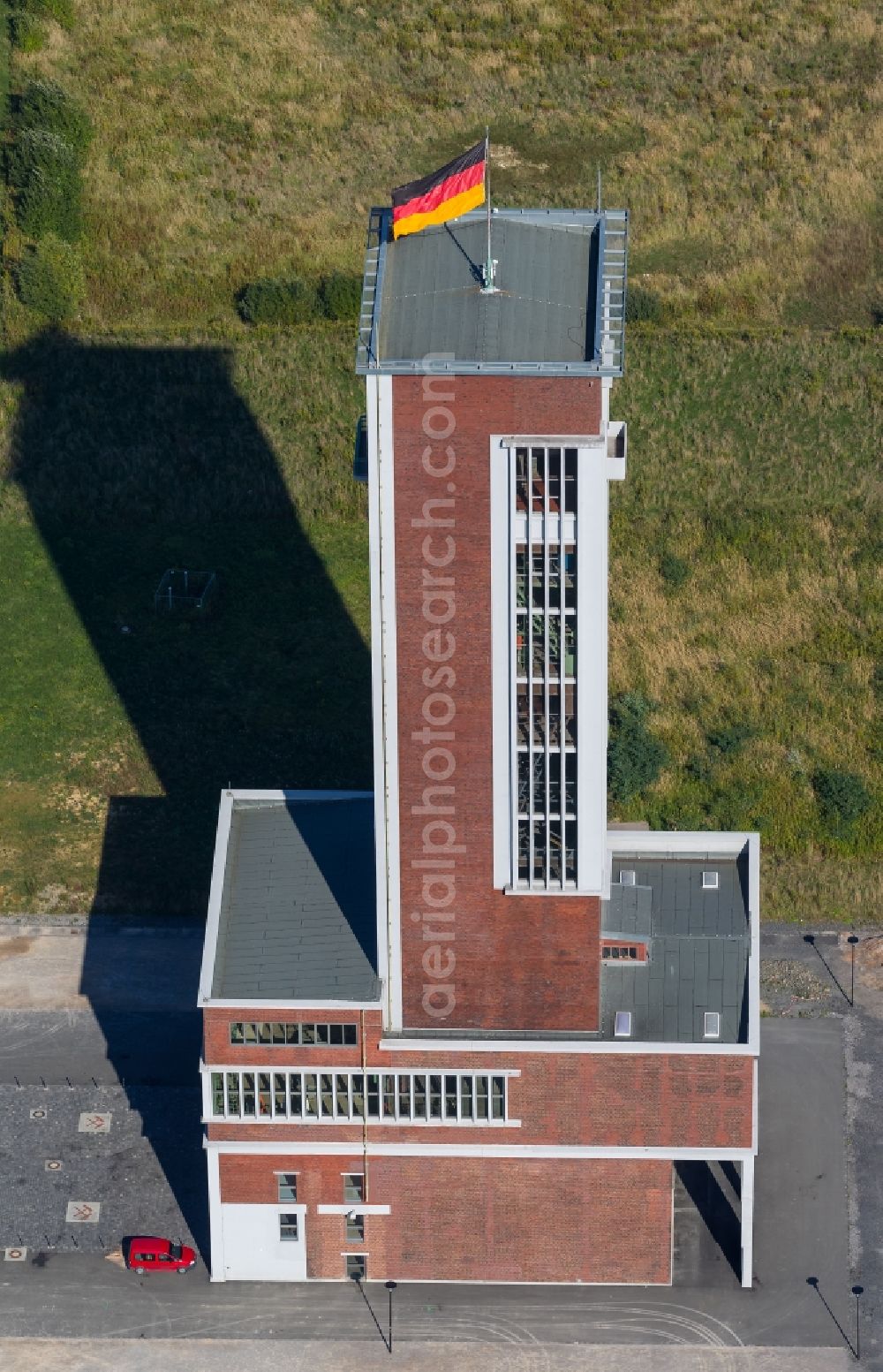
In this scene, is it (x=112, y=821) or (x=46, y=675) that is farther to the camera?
(x=46, y=675)

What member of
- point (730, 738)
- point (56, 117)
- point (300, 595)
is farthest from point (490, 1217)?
point (56, 117)

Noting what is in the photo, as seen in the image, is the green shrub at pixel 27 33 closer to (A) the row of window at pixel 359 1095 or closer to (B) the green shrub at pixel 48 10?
(B) the green shrub at pixel 48 10

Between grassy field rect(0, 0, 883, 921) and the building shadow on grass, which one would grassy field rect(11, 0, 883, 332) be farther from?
the building shadow on grass

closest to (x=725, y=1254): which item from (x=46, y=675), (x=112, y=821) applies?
(x=112, y=821)

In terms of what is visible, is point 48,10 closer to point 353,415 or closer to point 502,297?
point 353,415

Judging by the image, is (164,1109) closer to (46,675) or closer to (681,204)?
(46,675)

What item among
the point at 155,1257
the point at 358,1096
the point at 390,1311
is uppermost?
the point at 358,1096
